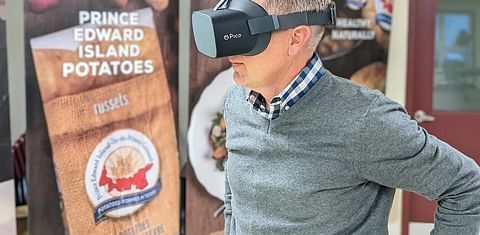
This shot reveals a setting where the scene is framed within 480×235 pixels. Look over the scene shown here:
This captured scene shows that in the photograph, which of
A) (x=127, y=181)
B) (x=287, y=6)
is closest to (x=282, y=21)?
(x=287, y=6)

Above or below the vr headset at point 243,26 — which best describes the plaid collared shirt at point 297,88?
below

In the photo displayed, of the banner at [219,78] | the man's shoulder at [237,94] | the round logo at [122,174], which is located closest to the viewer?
the man's shoulder at [237,94]

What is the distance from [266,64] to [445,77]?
2.16 meters

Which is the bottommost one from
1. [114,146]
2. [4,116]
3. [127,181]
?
[127,181]

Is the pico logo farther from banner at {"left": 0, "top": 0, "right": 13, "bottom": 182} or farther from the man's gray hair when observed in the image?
banner at {"left": 0, "top": 0, "right": 13, "bottom": 182}

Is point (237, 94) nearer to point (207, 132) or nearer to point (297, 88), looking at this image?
point (297, 88)

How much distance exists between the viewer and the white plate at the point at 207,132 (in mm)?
2471

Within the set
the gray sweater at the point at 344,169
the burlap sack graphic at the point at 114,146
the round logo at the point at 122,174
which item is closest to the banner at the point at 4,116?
the burlap sack graphic at the point at 114,146

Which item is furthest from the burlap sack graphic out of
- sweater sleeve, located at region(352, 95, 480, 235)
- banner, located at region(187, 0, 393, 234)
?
sweater sleeve, located at region(352, 95, 480, 235)

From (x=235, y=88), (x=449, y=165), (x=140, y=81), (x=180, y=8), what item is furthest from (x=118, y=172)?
(x=449, y=165)

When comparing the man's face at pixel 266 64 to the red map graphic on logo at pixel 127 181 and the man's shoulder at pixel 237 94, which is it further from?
the red map graphic on logo at pixel 127 181

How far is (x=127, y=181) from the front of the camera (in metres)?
2.33

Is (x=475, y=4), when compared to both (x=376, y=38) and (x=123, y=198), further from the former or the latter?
(x=123, y=198)

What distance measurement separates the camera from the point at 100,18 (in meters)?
2.17
